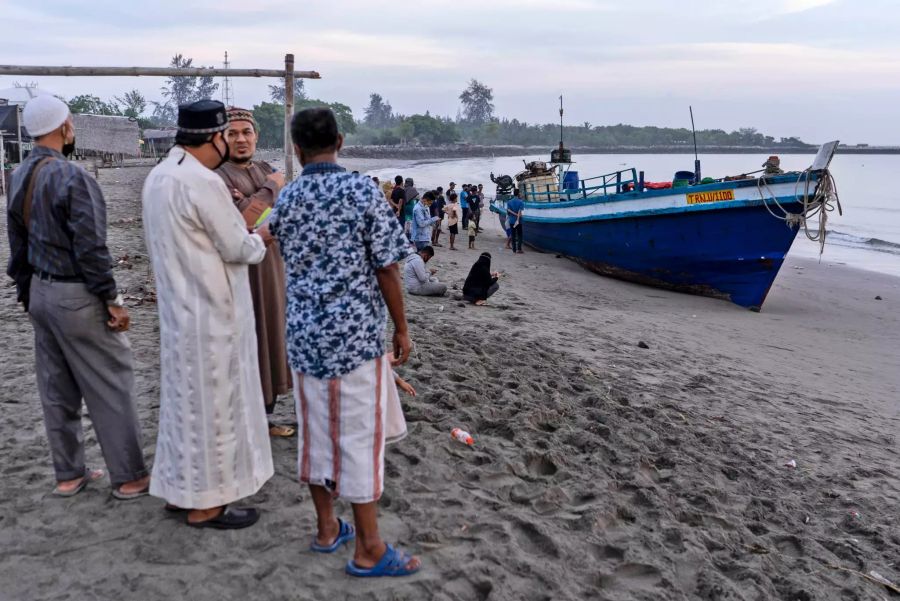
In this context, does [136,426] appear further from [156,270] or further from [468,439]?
[468,439]

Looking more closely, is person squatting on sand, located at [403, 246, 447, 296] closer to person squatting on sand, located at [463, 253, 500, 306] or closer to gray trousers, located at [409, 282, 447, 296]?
gray trousers, located at [409, 282, 447, 296]

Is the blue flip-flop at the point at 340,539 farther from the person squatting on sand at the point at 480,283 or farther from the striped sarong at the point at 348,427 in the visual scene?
the person squatting on sand at the point at 480,283

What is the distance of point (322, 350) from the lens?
97.7 inches

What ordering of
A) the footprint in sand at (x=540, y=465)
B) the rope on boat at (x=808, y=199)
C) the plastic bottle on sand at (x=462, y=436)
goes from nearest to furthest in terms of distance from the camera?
the footprint in sand at (x=540, y=465)
the plastic bottle on sand at (x=462, y=436)
the rope on boat at (x=808, y=199)

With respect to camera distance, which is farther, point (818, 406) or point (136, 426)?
point (818, 406)

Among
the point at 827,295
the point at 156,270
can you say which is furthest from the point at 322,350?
the point at 827,295

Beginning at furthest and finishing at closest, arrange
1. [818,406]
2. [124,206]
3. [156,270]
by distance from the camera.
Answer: [124,206] < [818,406] < [156,270]

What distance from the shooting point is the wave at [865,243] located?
869 inches

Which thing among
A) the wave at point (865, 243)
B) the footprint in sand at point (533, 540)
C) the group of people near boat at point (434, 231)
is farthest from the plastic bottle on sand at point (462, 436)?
the wave at point (865, 243)

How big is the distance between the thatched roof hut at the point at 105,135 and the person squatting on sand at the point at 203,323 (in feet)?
120

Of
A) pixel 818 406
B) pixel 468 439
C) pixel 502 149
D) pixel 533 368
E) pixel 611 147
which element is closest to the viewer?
pixel 468 439

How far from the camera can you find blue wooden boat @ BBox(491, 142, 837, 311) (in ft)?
34.7

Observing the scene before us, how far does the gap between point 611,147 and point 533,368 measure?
5123 inches

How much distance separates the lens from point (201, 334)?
2.61m
